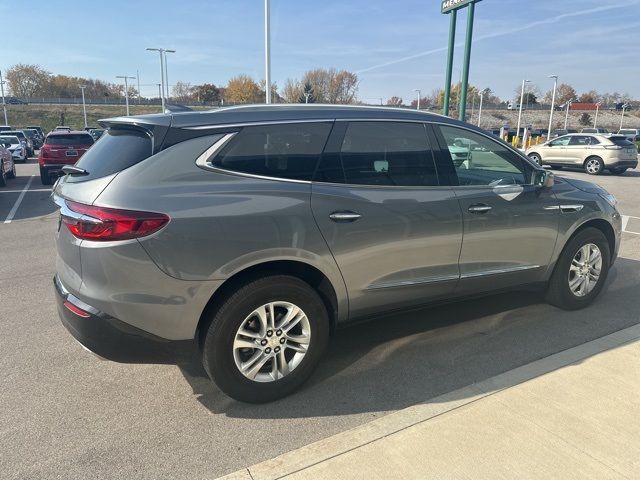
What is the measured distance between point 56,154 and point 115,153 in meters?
12.8

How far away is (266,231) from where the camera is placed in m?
2.84

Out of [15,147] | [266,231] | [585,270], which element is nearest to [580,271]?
[585,270]

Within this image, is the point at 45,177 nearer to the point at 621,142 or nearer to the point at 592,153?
the point at 592,153

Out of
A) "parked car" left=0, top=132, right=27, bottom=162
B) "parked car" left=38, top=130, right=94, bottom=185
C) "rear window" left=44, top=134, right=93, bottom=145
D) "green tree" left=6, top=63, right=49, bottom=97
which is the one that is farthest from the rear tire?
"green tree" left=6, top=63, right=49, bottom=97

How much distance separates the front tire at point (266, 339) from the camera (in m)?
2.84

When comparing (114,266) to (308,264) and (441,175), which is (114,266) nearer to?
(308,264)

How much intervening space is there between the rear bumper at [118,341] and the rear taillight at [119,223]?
438mm

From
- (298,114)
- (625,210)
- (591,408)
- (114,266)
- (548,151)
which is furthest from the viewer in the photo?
(548,151)

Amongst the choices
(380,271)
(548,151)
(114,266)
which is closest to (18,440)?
(114,266)

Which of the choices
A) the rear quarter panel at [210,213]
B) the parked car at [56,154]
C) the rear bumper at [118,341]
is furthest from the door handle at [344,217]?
the parked car at [56,154]

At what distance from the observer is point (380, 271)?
333 cm

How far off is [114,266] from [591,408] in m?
2.85

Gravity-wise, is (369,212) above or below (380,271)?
above

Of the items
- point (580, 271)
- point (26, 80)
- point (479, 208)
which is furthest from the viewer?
point (26, 80)
